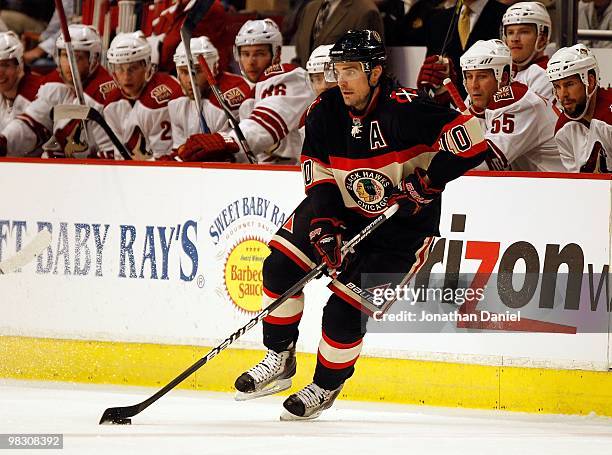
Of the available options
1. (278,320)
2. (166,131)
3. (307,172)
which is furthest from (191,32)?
(278,320)

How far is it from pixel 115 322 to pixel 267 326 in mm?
1238

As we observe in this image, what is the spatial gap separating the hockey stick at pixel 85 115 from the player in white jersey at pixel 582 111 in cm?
199

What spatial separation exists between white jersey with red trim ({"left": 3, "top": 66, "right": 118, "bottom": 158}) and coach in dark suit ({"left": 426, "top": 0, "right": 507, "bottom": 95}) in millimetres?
1646

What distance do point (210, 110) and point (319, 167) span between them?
5.73ft

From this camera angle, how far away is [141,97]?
6.80m

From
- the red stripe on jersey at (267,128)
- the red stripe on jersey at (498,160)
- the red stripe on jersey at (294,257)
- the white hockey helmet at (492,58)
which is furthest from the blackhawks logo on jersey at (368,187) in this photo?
the red stripe on jersey at (267,128)

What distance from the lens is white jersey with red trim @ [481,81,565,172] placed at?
221 inches

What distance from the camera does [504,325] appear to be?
536cm

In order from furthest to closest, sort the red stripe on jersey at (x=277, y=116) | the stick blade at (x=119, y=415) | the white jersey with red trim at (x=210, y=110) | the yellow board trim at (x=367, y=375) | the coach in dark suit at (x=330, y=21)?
1. the white jersey with red trim at (x=210, y=110)
2. the coach in dark suit at (x=330, y=21)
3. the red stripe on jersey at (x=277, y=116)
4. the yellow board trim at (x=367, y=375)
5. the stick blade at (x=119, y=415)

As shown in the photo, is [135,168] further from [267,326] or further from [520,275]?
[520,275]

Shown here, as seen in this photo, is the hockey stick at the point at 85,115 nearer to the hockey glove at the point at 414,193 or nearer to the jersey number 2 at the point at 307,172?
the jersey number 2 at the point at 307,172

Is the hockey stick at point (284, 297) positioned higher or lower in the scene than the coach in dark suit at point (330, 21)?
lower

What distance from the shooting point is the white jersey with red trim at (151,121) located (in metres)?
6.72

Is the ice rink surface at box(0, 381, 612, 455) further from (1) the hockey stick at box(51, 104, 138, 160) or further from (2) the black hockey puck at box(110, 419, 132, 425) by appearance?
(1) the hockey stick at box(51, 104, 138, 160)
